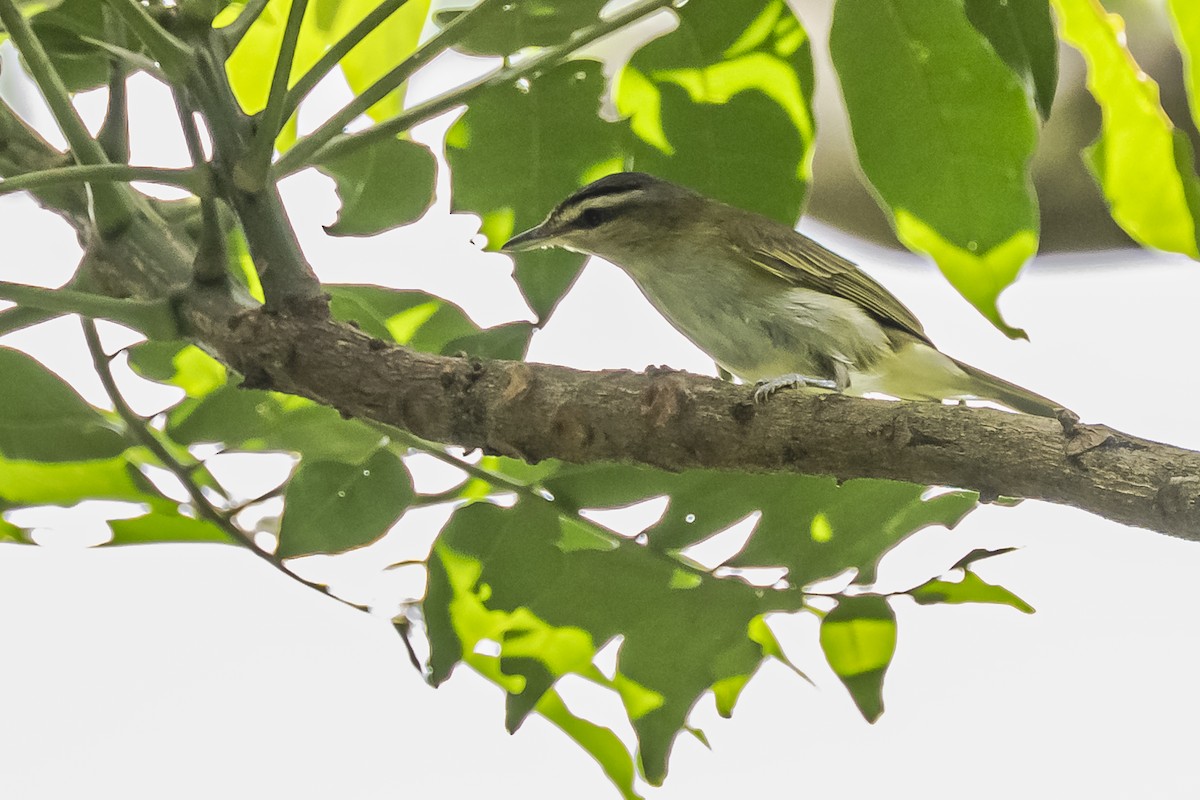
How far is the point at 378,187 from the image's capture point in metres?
0.83

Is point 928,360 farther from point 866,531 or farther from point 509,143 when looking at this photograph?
point 509,143

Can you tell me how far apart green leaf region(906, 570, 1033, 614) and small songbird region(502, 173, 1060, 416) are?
0.22 metres

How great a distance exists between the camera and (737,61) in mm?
794

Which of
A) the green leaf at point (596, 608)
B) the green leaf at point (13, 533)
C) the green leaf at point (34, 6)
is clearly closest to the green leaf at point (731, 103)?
the green leaf at point (596, 608)

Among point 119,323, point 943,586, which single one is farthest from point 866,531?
point 119,323

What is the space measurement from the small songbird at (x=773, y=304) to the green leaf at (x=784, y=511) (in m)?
0.15

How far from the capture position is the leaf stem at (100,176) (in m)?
0.60

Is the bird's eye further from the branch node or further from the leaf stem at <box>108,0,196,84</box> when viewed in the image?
the branch node

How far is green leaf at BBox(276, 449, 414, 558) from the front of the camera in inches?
31.1

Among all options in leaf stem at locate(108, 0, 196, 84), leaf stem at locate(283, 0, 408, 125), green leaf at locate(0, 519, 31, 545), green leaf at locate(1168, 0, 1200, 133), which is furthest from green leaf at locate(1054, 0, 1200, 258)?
green leaf at locate(0, 519, 31, 545)

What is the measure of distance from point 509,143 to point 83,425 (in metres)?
0.36

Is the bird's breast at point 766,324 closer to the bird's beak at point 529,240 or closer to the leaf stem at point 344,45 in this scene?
the bird's beak at point 529,240

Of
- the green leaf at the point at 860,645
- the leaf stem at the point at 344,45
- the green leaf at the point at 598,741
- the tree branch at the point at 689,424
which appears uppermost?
the leaf stem at the point at 344,45

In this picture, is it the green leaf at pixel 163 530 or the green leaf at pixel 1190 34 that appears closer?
the green leaf at pixel 1190 34
